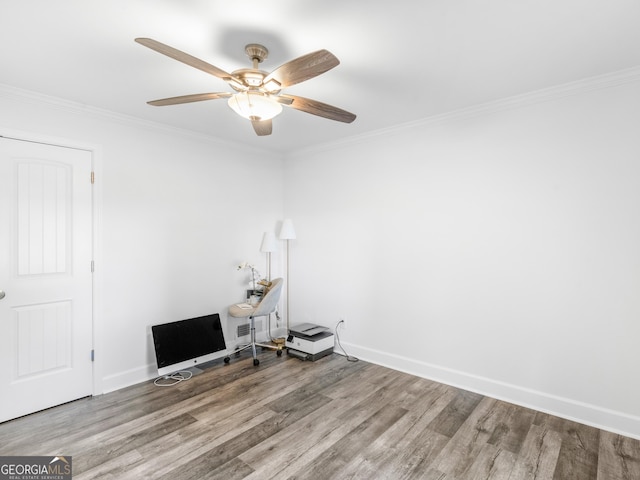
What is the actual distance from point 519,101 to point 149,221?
11.4 feet

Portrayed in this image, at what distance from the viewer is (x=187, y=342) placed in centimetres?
345

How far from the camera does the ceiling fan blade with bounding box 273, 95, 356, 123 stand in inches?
80.3

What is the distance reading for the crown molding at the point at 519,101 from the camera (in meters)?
2.36

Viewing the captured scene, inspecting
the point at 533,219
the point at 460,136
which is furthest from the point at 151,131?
the point at 533,219

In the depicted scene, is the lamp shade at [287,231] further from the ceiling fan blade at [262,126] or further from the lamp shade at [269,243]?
the ceiling fan blade at [262,126]

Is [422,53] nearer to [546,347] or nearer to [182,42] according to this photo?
[182,42]

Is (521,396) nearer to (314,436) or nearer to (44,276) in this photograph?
(314,436)

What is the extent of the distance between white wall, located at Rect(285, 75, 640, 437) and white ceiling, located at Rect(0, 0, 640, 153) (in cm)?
41

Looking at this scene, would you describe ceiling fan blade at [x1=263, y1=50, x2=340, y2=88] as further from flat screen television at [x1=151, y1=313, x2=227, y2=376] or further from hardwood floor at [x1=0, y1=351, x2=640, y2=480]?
flat screen television at [x1=151, y1=313, x2=227, y2=376]

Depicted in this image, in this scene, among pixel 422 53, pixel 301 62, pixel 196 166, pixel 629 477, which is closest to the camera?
pixel 301 62

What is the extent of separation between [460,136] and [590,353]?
79.4 inches

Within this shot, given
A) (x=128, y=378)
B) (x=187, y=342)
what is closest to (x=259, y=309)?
(x=187, y=342)

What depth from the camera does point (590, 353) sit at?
250cm

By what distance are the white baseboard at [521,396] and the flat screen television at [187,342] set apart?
1.67 metres
